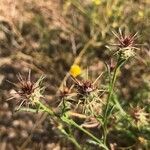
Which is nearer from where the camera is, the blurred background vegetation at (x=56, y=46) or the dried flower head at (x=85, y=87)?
the dried flower head at (x=85, y=87)

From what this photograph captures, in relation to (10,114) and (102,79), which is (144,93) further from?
(10,114)

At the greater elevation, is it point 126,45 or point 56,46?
point 56,46

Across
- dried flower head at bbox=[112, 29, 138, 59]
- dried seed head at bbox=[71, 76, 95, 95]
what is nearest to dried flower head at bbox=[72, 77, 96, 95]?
dried seed head at bbox=[71, 76, 95, 95]

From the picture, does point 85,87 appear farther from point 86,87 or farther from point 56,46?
point 56,46

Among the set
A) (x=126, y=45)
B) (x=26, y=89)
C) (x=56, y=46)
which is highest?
(x=56, y=46)

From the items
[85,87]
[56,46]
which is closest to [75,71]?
[56,46]

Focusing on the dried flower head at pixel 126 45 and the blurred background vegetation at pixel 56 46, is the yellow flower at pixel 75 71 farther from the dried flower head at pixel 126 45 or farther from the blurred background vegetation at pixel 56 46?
the dried flower head at pixel 126 45

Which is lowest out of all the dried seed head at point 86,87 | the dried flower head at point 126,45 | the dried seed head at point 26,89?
the dried seed head at point 26,89

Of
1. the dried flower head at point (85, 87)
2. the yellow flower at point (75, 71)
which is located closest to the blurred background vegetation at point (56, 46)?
the yellow flower at point (75, 71)
